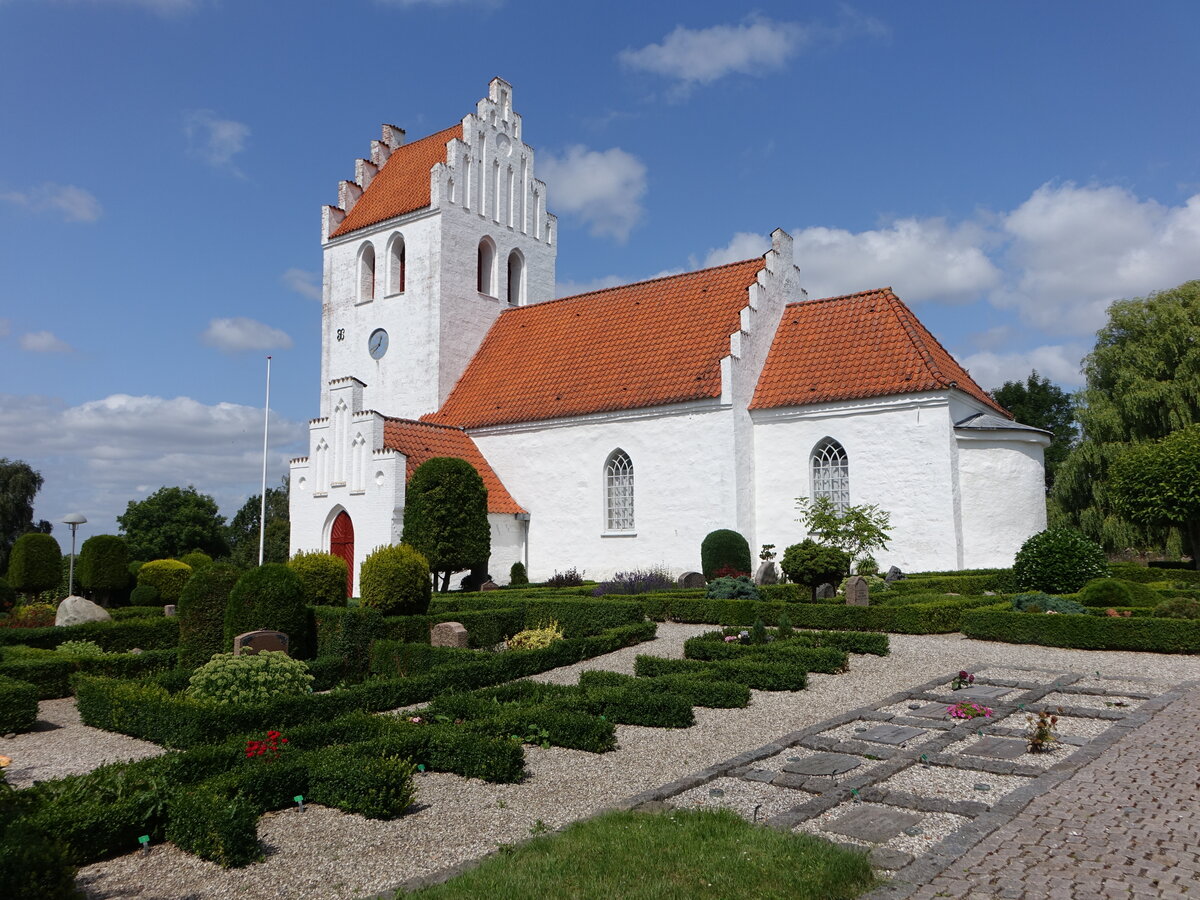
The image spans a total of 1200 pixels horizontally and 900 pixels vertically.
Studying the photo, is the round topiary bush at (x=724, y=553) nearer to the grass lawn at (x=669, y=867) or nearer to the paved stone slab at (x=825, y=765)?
the paved stone slab at (x=825, y=765)

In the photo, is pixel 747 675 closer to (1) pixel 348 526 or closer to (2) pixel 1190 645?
(2) pixel 1190 645

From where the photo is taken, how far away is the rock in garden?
1431 cm

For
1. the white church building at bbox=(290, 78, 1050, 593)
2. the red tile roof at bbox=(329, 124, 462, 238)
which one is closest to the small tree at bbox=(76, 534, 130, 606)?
the white church building at bbox=(290, 78, 1050, 593)

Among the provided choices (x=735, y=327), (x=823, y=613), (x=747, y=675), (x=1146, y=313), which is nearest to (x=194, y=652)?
(x=747, y=675)

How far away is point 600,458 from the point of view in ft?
73.2

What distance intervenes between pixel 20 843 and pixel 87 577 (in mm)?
22398

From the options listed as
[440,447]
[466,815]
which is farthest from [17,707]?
[440,447]

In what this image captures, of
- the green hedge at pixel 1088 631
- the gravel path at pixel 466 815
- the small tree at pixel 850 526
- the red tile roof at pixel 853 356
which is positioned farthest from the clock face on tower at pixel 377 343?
the green hedge at pixel 1088 631

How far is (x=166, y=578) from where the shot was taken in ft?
72.1

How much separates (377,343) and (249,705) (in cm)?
2099

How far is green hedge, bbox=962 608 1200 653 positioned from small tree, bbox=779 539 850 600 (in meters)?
3.23

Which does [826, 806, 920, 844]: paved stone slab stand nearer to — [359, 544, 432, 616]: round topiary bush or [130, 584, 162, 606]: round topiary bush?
[359, 544, 432, 616]: round topiary bush

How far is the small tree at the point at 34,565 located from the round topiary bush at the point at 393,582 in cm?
1519

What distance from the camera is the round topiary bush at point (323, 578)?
535 inches
